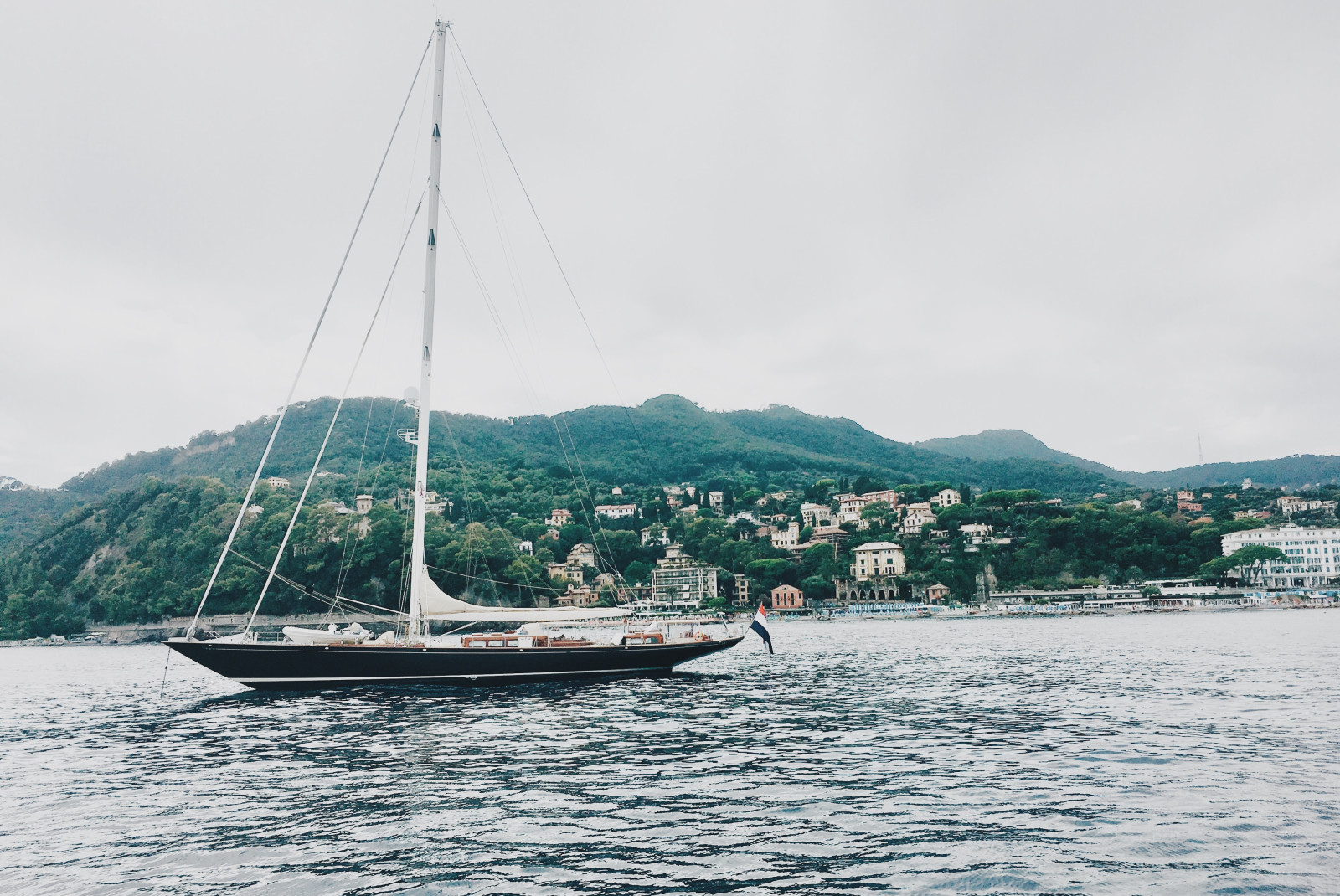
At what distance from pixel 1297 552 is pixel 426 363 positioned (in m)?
170

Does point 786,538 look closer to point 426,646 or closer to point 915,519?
point 915,519

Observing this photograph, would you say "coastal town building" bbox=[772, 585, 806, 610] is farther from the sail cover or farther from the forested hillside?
the sail cover

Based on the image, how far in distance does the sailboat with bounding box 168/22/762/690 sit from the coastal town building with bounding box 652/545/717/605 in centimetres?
11837

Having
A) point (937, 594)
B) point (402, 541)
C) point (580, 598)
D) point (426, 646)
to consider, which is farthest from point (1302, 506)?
point (426, 646)

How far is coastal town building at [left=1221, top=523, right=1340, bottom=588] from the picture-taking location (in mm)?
146375

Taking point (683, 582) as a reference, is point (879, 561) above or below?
above

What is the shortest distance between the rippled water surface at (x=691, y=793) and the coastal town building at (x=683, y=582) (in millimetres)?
125624

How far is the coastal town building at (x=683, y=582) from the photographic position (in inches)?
6107

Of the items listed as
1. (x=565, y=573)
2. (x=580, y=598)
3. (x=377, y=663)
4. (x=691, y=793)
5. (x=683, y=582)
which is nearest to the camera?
(x=691, y=793)

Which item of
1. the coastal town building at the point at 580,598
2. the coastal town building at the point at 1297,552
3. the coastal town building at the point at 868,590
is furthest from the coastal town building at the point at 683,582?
the coastal town building at the point at 1297,552

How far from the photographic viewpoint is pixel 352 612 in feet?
334

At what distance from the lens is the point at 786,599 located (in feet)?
532

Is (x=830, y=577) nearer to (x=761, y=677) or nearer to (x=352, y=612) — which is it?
(x=352, y=612)

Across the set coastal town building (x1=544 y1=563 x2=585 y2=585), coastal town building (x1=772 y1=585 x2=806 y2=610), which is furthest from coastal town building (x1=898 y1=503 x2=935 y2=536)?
coastal town building (x1=544 y1=563 x2=585 y2=585)
